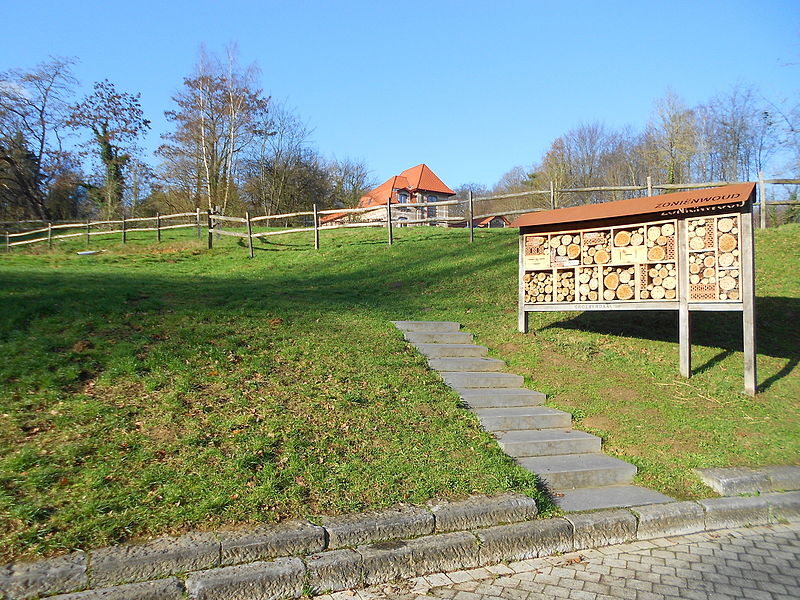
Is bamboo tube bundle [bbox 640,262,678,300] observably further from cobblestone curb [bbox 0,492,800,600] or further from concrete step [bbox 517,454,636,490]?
cobblestone curb [bbox 0,492,800,600]

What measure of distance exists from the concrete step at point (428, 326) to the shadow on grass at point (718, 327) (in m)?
2.04

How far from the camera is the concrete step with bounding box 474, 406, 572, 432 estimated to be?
6082 mm

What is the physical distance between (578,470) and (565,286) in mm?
4182

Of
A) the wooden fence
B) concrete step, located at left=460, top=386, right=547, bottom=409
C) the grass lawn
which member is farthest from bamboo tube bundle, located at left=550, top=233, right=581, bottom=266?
the wooden fence

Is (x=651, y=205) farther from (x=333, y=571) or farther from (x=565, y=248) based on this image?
(x=333, y=571)

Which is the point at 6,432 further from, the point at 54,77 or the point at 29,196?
the point at 54,77

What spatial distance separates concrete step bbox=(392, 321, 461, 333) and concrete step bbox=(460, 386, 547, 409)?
2.06 meters

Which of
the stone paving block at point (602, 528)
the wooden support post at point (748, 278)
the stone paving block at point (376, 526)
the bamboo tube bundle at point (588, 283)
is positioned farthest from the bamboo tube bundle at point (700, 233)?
the stone paving block at point (376, 526)

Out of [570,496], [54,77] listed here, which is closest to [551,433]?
[570,496]

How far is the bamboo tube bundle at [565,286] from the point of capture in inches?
348

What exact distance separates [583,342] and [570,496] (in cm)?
454

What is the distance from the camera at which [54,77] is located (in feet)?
120

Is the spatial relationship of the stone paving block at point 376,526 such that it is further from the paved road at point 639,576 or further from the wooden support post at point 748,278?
the wooden support post at point 748,278

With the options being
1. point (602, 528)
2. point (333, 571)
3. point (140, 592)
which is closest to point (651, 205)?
point (602, 528)
